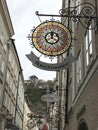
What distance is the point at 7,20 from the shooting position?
36.6 metres

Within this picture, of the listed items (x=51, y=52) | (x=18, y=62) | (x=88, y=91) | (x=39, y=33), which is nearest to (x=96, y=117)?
(x=88, y=91)

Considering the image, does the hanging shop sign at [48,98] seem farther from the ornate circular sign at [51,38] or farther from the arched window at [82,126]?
the ornate circular sign at [51,38]

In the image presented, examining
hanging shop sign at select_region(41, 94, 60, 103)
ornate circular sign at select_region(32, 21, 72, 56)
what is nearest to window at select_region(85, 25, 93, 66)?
ornate circular sign at select_region(32, 21, 72, 56)

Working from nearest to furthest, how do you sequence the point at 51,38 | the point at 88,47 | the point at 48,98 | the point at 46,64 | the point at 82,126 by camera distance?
the point at 46,64 < the point at 51,38 < the point at 88,47 < the point at 82,126 < the point at 48,98

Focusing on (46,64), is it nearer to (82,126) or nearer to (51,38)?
(51,38)

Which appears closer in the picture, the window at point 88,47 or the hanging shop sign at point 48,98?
the window at point 88,47

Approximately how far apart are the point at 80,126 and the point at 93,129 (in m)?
2.90

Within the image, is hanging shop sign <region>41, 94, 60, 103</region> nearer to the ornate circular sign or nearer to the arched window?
the arched window

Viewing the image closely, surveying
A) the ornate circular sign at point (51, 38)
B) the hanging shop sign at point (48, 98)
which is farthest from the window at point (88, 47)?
the hanging shop sign at point (48, 98)

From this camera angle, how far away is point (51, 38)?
1005 centimetres

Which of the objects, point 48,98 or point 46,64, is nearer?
point 46,64

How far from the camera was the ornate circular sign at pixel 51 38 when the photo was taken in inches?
392

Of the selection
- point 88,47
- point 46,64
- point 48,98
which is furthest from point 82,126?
point 46,64

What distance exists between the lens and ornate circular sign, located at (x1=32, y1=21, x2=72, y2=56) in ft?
32.7
